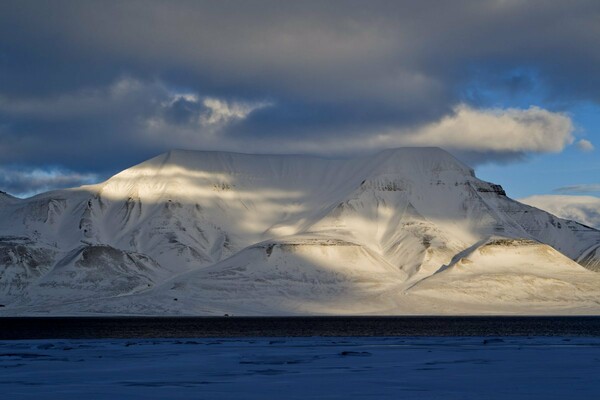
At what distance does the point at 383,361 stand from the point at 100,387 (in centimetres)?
3003

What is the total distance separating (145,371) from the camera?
77500mm

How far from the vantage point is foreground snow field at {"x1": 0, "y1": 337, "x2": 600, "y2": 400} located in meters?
62.1

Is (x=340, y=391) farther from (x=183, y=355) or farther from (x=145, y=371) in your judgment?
(x=183, y=355)

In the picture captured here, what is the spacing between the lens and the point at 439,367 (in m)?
79.8

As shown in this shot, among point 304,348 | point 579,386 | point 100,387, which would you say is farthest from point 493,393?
point 304,348

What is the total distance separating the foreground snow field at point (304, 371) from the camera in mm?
62062

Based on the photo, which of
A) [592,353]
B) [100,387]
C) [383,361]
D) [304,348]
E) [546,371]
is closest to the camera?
[100,387]

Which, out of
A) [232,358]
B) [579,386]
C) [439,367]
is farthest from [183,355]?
[579,386]

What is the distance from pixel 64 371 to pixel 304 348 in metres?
36.0

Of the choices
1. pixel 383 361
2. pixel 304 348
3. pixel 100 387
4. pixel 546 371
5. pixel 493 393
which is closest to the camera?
pixel 493 393

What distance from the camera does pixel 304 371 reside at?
7681 centimetres

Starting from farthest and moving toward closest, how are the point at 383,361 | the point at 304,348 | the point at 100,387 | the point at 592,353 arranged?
the point at 304,348 → the point at 592,353 → the point at 383,361 → the point at 100,387

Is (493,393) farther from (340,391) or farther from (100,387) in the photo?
(100,387)

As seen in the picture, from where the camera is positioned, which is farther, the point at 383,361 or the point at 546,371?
the point at 383,361
